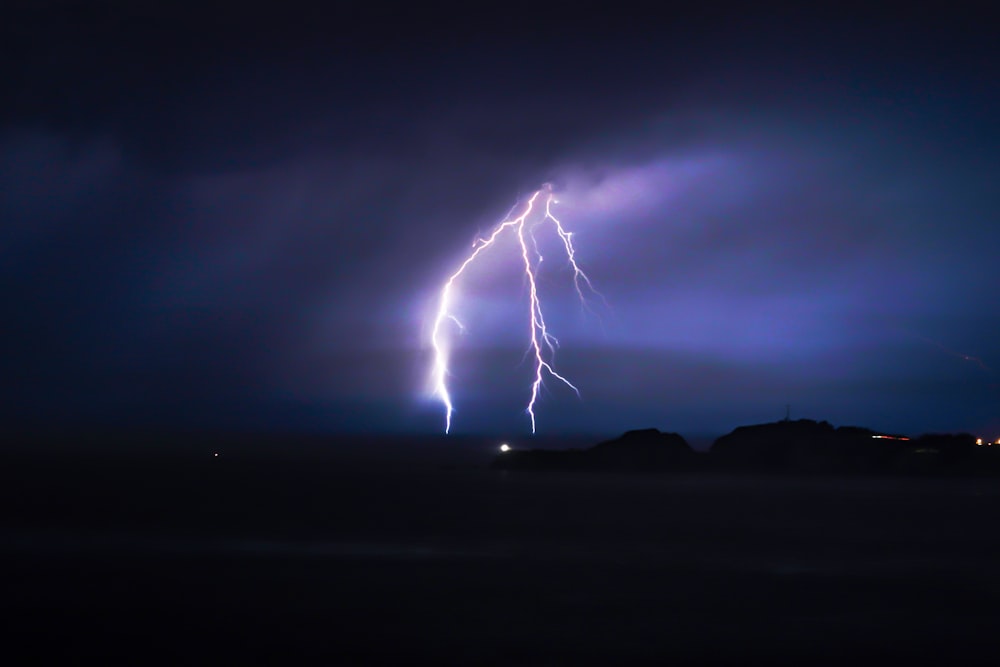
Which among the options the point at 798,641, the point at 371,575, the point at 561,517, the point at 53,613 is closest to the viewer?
the point at 798,641

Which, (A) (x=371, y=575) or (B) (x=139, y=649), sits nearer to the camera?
(B) (x=139, y=649)

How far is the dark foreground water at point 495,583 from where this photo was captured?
20047 millimetres

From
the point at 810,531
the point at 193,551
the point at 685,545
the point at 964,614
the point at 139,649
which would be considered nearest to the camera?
the point at 139,649

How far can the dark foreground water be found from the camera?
20047 millimetres

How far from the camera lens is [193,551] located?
34656 millimetres

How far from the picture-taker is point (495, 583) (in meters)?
28.5

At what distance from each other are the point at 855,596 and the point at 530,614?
9649mm

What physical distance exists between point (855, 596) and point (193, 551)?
2257 cm

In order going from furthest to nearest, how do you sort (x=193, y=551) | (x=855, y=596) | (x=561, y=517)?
(x=561, y=517), (x=193, y=551), (x=855, y=596)

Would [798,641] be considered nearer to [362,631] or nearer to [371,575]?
[362,631]

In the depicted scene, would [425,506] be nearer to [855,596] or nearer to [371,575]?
[371,575]

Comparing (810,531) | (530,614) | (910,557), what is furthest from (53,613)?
(810,531)

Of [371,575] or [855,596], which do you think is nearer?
[855,596]

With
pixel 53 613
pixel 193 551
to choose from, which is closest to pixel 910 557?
pixel 193 551
